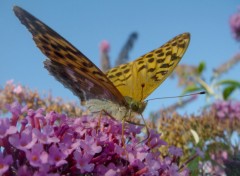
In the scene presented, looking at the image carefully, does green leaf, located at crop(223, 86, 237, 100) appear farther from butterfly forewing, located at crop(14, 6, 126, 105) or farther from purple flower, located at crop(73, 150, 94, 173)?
purple flower, located at crop(73, 150, 94, 173)

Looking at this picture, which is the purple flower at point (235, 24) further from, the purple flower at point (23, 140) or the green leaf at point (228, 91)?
the purple flower at point (23, 140)

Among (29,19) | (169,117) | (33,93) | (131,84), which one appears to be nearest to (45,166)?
(29,19)

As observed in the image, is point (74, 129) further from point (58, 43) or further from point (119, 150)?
point (58, 43)

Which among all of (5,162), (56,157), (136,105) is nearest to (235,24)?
(136,105)

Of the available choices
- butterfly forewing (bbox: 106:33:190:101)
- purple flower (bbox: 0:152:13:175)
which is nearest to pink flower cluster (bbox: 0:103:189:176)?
purple flower (bbox: 0:152:13:175)

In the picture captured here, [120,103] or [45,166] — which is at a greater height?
[120,103]

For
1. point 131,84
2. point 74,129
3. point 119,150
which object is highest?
point 131,84
